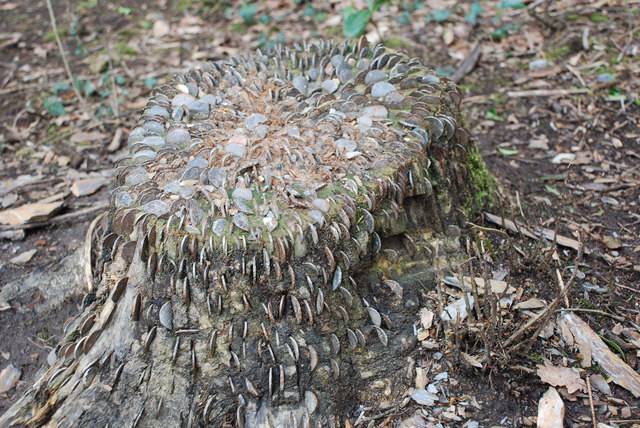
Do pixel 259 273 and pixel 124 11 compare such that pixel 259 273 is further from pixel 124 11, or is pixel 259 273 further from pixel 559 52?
pixel 124 11

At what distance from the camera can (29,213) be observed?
3.69 m

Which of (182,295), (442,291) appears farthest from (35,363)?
(442,291)

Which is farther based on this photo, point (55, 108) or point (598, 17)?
point (598, 17)

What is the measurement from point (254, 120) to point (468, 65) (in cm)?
263

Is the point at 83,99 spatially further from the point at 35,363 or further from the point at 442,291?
the point at 442,291

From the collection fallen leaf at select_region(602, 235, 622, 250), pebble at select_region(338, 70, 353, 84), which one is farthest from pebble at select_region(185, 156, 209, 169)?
fallen leaf at select_region(602, 235, 622, 250)

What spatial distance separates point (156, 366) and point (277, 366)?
1.44 ft

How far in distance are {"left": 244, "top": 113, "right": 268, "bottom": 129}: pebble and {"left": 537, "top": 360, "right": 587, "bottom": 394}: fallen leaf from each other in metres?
1.49

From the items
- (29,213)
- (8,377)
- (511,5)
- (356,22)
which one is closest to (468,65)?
(511,5)

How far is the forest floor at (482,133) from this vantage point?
2.39 m

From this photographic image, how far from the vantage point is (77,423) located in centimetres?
220

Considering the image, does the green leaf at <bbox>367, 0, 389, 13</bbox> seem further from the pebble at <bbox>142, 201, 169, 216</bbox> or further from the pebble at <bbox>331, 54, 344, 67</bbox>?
the pebble at <bbox>142, 201, 169, 216</bbox>

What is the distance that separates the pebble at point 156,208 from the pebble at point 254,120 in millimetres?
552

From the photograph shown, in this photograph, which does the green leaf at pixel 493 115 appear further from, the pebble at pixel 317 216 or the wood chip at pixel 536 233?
the pebble at pixel 317 216
